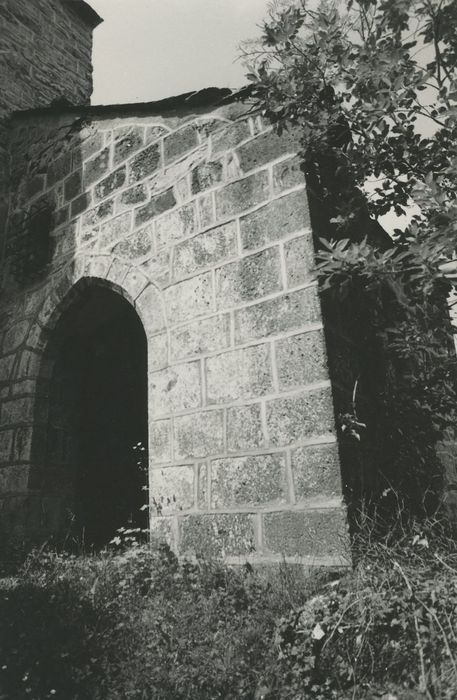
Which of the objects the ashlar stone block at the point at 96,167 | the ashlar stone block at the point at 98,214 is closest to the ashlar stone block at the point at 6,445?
the ashlar stone block at the point at 98,214

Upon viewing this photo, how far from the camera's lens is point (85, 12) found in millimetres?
7738

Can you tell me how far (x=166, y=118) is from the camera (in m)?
4.20

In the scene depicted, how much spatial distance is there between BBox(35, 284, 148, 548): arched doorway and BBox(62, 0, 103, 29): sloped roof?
5.37 m

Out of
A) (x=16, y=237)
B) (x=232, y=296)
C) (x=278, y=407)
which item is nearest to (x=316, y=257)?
(x=232, y=296)

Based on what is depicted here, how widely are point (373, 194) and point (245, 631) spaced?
8.60 feet

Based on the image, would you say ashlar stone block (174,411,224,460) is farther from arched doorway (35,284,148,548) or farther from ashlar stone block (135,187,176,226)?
ashlar stone block (135,187,176,226)

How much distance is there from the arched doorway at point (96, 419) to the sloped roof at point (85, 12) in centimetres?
537

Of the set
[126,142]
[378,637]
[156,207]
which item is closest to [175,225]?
[156,207]

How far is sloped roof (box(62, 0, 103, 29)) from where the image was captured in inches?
299

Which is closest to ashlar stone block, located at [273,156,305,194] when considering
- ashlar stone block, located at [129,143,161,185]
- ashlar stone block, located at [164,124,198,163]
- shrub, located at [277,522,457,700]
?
ashlar stone block, located at [164,124,198,163]

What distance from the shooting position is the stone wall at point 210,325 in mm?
2904

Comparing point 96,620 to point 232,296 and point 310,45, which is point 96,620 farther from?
point 310,45

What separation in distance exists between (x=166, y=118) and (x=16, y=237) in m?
1.93

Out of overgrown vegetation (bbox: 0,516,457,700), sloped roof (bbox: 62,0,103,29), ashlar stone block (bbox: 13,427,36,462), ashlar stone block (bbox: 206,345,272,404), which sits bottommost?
overgrown vegetation (bbox: 0,516,457,700)
